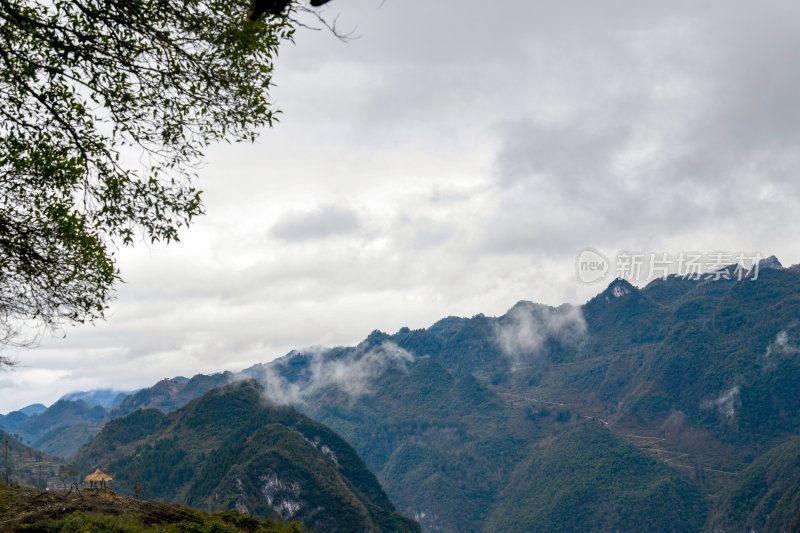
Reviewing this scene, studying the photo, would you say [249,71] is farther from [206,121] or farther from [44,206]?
[44,206]

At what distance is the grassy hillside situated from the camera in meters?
22.1

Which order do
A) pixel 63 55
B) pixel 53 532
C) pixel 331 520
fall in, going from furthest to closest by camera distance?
pixel 331 520 < pixel 53 532 < pixel 63 55

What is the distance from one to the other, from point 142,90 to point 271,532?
1977 cm

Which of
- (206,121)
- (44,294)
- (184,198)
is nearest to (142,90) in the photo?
(206,121)

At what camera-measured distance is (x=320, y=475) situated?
172750mm

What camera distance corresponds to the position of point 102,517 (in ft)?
76.5

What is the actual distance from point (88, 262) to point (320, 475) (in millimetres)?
166534

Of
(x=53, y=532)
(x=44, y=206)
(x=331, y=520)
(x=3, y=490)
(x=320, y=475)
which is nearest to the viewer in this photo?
(x=44, y=206)

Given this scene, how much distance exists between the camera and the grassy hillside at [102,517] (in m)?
22.1

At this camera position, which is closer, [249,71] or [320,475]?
[249,71]

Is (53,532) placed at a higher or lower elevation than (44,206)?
lower

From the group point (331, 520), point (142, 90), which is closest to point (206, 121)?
point (142, 90)

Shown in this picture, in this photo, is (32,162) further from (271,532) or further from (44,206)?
(271,532)

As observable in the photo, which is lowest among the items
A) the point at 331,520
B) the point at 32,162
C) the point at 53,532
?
the point at 331,520
